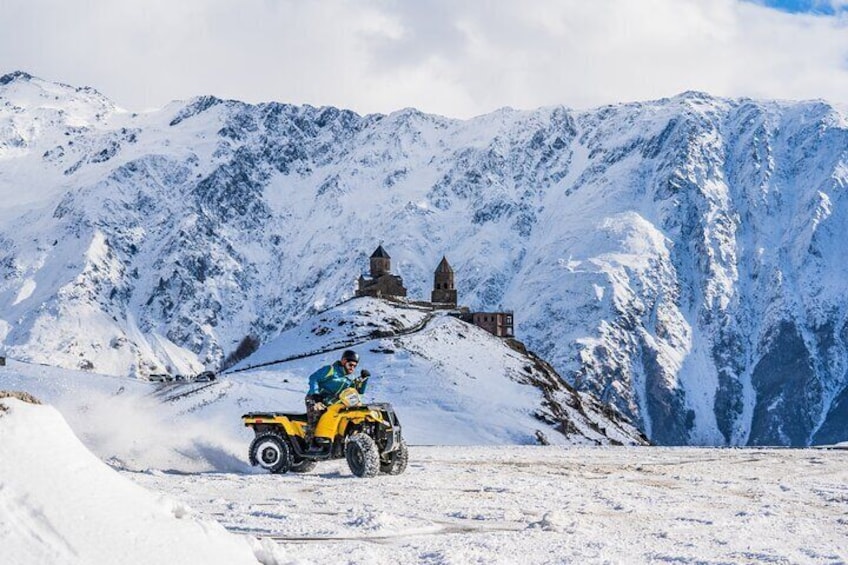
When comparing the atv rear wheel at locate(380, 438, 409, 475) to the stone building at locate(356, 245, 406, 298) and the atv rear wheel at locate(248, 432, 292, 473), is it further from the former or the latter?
the stone building at locate(356, 245, 406, 298)

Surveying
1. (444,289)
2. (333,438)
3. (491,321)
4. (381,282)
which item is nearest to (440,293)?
(444,289)

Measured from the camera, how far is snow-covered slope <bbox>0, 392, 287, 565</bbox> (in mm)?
8695

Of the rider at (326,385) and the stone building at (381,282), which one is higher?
the stone building at (381,282)

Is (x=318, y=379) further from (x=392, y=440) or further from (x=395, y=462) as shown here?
(x=395, y=462)

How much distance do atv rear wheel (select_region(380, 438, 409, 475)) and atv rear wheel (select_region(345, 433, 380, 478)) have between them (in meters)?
0.81

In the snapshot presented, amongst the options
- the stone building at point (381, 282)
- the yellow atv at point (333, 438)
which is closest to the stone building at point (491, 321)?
the stone building at point (381, 282)

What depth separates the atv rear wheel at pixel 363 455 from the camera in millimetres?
22609

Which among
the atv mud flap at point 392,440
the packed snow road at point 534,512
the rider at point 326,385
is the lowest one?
the packed snow road at point 534,512

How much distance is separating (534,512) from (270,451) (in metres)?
8.87

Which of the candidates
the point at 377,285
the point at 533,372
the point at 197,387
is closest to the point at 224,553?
the point at 197,387

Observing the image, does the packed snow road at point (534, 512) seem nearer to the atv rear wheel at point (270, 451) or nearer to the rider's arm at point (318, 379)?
the atv rear wheel at point (270, 451)

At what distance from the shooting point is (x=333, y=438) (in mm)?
23688

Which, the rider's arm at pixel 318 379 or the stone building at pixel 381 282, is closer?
the rider's arm at pixel 318 379

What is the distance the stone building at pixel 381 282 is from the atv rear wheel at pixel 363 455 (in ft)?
414
